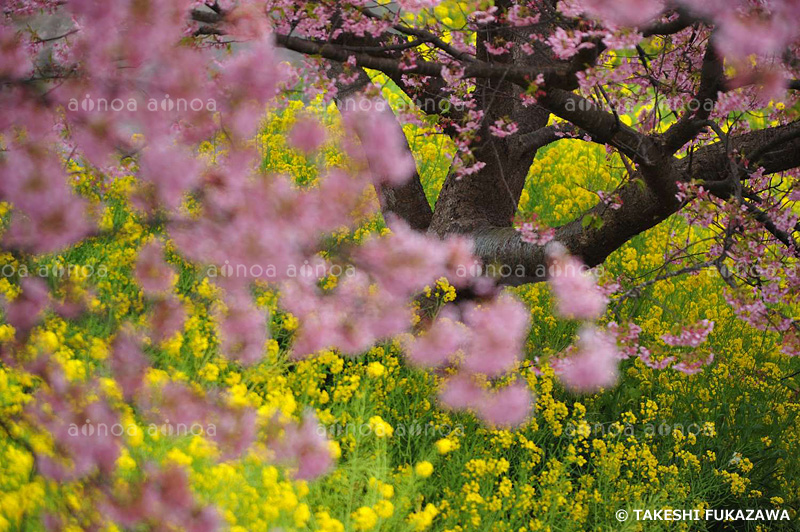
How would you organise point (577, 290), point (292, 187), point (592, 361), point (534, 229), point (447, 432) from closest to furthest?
point (292, 187) < point (592, 361) < point (577, 290) < point (534, 229) < point (447, 432)

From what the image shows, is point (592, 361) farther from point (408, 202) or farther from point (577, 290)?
point (408, 202)

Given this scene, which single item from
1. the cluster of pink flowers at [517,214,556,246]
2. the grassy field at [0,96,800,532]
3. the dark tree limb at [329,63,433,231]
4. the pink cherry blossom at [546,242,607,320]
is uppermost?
the dark tree limb at [329,63,433,231]

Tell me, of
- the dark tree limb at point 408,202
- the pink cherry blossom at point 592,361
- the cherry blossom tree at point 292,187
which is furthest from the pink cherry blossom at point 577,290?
the dark tree limb at point 408,202

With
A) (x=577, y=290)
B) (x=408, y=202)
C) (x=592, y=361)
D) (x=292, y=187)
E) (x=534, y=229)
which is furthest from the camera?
(x=408, y=202)

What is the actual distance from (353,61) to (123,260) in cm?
200

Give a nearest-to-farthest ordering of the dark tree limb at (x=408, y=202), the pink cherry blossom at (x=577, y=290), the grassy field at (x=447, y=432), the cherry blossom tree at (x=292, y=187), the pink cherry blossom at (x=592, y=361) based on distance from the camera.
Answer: the cherry blossom tree at (x=292, y=187), the grassy field at (x=447, y=432), the pink cherry blossom at (x=592, y=361), the pink cherry blossom at (x=577, y=290), the dark tree limb at (x=408, y=202)

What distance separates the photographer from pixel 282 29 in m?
3.71

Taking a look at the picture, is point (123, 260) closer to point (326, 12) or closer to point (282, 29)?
point (282, 29)

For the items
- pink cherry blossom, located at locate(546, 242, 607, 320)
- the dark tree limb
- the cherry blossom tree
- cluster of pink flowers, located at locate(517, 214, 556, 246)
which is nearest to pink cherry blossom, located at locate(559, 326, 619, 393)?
the cherry blossom tree

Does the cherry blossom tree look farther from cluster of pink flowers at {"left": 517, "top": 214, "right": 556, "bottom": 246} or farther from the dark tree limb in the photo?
the dark tree limb

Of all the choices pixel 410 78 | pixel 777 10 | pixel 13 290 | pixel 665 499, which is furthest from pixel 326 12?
pixel 665 499

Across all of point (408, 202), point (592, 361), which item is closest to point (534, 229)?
point (592, 361)

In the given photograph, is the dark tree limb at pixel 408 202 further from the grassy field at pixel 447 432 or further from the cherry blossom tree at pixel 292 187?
the cherry blossom tree at pixel 292 187

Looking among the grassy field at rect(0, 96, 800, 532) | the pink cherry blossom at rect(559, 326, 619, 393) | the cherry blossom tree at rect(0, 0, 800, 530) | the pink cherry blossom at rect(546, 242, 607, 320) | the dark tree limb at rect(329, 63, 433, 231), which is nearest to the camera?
the cherry blossom tree at rect(0, 0, 800, 530)
